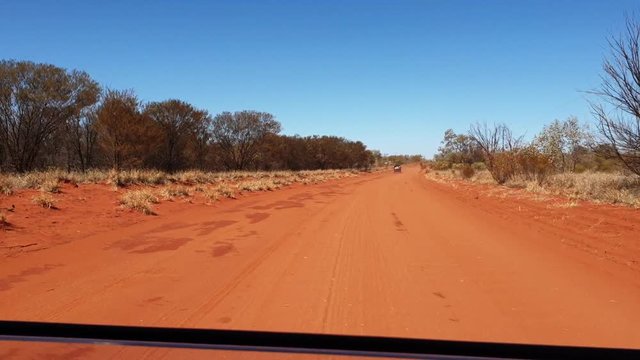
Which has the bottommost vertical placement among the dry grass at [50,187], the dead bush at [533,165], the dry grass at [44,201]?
the dry grass at [44,201]

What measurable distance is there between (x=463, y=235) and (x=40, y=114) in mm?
34642

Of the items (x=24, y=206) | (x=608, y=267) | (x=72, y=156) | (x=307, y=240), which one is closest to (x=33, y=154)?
(x=72, y=156)

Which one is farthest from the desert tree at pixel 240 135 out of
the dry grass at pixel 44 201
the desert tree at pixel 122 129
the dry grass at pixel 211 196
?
the dry grass at pixel 44 201

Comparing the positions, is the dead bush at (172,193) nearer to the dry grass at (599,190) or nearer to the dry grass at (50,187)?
the dry grass at (50,187)

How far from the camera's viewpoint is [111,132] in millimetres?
37188

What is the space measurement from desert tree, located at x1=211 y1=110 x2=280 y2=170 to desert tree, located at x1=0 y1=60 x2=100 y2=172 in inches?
927

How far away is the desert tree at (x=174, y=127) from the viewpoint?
162ft

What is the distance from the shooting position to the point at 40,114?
121 feet

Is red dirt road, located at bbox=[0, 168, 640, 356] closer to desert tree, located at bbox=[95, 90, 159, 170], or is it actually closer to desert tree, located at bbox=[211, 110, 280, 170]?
desert tree, located at bbox=[95, 90, 159, 170]

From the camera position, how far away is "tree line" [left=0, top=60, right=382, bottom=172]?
35.9 m

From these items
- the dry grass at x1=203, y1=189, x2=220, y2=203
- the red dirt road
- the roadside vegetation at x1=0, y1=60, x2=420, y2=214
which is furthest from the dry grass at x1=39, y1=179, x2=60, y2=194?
the dry grass at x1=203, y1=189, x2=220, y2=203

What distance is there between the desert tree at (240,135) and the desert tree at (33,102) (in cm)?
2356

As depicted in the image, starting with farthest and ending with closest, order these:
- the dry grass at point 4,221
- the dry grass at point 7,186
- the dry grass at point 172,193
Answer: the dry grass at point 172,193 → the dry grass at point 7,186 → the dry grass at point 4,221

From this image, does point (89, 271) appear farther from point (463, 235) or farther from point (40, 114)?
point (40, 114)
